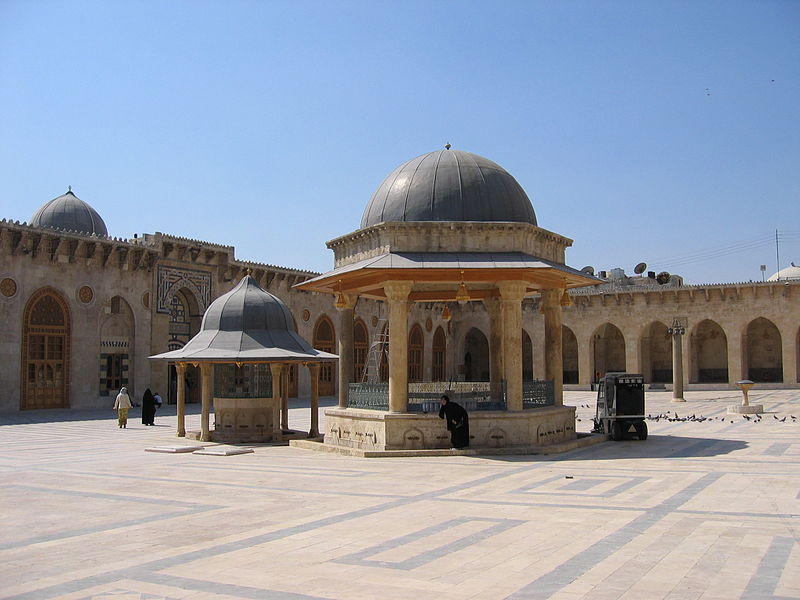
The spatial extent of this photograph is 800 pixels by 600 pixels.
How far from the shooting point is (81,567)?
4.99 meters

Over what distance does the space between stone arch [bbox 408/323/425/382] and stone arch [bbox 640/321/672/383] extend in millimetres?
10550

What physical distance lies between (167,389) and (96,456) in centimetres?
1477

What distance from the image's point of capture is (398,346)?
1132 cm

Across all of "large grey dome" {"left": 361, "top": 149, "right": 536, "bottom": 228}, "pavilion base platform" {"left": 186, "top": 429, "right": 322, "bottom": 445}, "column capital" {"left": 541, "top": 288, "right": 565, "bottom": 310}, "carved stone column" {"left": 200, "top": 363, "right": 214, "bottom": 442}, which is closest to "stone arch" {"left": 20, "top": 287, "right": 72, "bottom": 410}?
"pavilion base platform" {"left": 186, "top": 429, "right": 322, "bottom": 445}

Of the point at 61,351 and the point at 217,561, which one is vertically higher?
the point at 61,351

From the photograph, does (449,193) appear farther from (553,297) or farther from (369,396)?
(369,396)

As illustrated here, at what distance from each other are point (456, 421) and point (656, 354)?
28207 mm

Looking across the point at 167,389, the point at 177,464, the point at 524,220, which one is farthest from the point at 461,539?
the point at 167,389

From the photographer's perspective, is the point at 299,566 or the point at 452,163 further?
the point at 452,163

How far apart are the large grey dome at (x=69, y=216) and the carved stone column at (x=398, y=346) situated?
58.9 feet

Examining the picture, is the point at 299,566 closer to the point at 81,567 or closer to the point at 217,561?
the point at 217,561

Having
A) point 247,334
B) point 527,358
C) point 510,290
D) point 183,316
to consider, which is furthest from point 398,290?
point 527,358

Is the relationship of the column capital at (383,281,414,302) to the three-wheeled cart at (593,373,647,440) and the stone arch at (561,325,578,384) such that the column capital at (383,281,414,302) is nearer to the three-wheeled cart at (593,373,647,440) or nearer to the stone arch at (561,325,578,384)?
the three-wheeled cart at (593,373,647,440)

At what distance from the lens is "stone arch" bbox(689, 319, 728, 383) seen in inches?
1366
